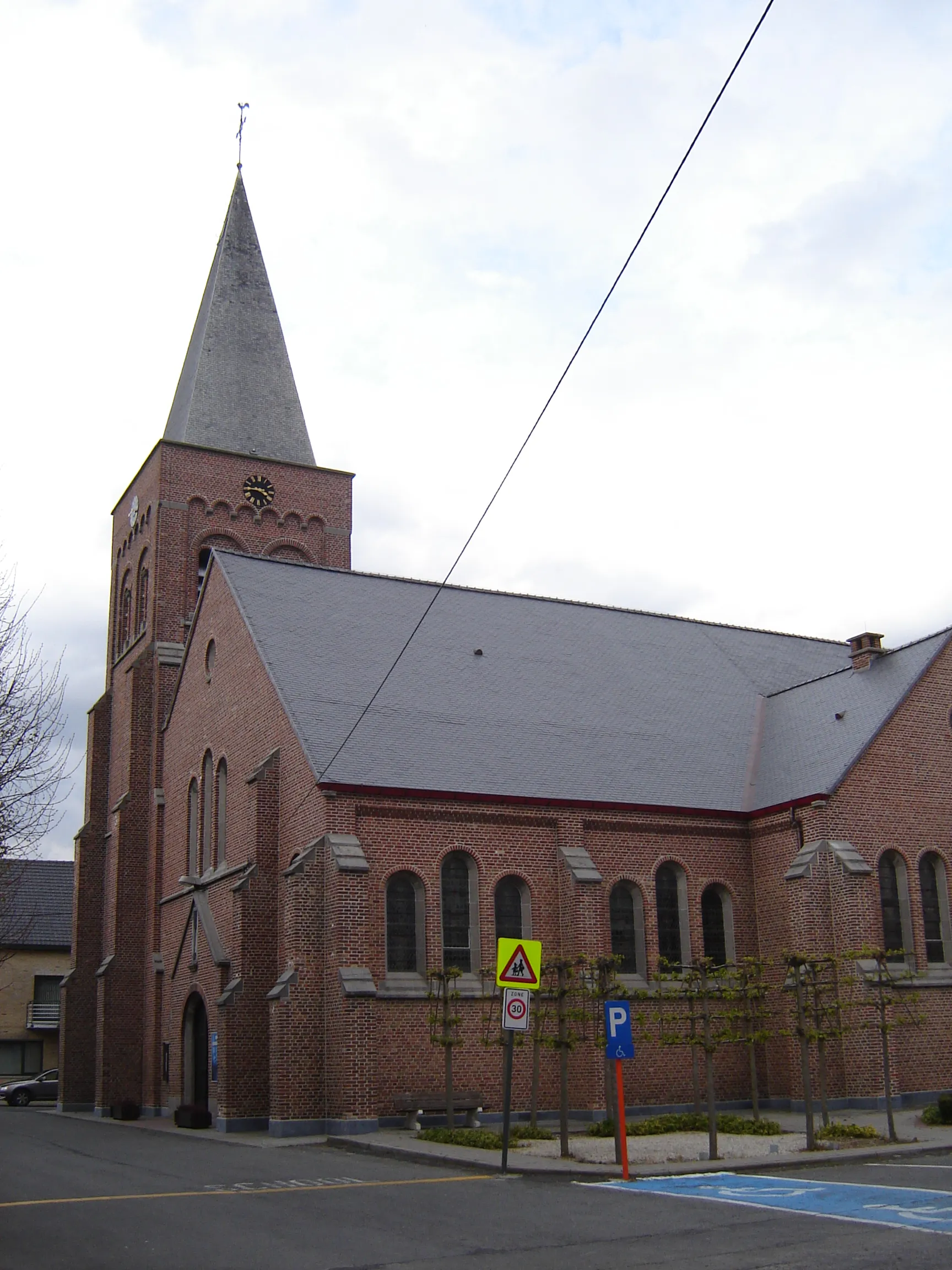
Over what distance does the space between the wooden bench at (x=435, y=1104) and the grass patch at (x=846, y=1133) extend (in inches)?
232

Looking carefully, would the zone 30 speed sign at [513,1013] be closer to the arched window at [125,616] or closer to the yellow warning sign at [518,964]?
the yellow warning sign at [518,964]

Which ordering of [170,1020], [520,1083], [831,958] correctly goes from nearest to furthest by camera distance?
[831,958]
[520,1083]
[170,1020]

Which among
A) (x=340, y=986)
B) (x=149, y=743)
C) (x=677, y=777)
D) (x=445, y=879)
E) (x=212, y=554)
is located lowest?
(x=340, y=986)

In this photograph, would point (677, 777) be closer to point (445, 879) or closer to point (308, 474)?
point (445, 879)

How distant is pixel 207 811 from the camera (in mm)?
30312

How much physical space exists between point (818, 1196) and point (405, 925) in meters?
12.0

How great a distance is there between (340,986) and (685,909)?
8.47 metres

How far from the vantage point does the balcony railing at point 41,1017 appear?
49469mm

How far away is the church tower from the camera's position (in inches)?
1308

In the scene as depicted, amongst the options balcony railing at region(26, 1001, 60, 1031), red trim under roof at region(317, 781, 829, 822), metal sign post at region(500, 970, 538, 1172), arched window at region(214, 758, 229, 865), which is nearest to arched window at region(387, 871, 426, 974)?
red trim under roof at region(317, 781, 829, 822)

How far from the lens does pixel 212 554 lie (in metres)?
31.2

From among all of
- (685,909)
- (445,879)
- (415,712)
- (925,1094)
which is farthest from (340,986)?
(925,1094)

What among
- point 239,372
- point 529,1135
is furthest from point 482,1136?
point 239,372

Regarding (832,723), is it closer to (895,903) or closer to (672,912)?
(895,903)
